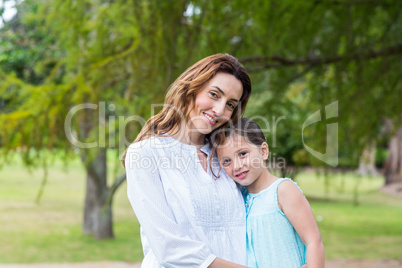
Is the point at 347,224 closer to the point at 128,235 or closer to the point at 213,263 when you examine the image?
the point at 128,235

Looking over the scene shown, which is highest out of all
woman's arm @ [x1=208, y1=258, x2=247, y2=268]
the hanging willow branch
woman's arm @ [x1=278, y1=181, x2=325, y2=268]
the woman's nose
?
the hanging willow branch

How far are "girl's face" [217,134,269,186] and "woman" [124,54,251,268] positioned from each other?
0.12 ft

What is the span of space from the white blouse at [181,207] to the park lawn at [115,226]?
277 cm

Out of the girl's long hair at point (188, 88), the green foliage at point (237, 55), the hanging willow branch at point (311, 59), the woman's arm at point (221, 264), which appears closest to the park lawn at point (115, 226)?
the green foliage at point (237, 55)

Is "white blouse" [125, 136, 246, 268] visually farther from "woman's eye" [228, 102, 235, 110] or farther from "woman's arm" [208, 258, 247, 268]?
"woman's eye" [228, 102, 235, 110]

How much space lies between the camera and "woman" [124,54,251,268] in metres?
1.36

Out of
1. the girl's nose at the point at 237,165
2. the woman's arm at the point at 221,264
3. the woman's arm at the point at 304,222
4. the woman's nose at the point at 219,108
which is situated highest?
the woman's nose at the point at 219,108

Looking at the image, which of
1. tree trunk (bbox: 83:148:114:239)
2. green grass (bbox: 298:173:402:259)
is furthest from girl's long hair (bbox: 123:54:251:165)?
tree trunk (bbox: 83:148:114:239)

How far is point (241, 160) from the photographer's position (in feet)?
5.24

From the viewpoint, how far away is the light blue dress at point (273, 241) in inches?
59.4

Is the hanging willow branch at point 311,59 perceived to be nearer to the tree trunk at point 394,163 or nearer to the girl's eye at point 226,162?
the girl's eye at point 226,162

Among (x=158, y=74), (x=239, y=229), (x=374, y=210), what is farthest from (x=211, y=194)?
(x=374, y=210)

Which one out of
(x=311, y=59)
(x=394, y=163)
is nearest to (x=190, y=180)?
(x=311, y=59)

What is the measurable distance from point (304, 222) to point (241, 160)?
28 centimetres
